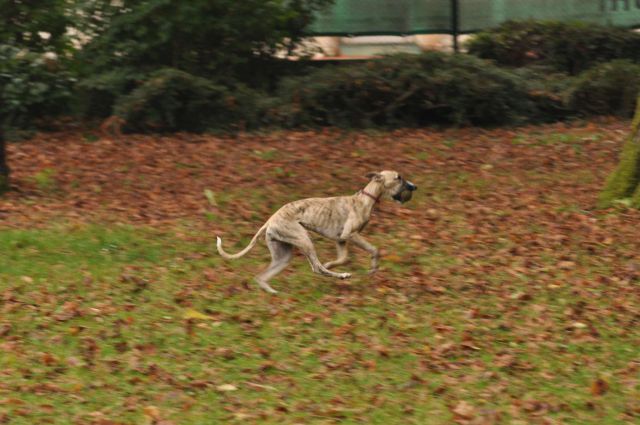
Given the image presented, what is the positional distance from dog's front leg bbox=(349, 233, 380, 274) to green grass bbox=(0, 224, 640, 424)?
0.18m

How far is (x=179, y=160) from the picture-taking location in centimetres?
1536

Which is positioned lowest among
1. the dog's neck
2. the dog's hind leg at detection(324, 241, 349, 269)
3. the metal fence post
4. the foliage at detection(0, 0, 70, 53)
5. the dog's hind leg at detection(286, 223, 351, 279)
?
the dog's hind leg at detection(324, 241, 349, 269)

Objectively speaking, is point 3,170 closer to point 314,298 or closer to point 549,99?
point 314,298

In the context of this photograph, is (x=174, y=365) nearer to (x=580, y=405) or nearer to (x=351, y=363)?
(x=351, y=363)

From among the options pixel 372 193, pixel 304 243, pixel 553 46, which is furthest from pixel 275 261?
pixel 553 46

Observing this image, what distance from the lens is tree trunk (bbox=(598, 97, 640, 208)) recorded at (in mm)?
12938

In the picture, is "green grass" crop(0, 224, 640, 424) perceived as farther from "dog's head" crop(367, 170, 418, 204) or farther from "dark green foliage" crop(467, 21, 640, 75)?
"dark green foliage" crop(467, 21, 640, 75)

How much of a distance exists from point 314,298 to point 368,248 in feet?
2.26

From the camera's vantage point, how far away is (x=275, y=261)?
10.2 m

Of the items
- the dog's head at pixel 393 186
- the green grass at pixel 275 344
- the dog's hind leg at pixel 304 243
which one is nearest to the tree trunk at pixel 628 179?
the green grass at pixel 275 344

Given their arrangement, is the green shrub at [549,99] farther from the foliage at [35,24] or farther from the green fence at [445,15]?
the foliage at [35,24]

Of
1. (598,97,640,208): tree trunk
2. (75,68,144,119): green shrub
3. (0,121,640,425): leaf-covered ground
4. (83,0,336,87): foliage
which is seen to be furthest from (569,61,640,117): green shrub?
(75,68,144,119): green shrub

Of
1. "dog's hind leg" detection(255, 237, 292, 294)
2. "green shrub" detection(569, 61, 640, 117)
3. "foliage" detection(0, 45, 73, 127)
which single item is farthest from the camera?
"green shrub" detection(569, 61, 640, 117)

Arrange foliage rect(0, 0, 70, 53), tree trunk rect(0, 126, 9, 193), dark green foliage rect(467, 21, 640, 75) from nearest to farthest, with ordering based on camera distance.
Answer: tree trunk rect(0, 126, 9, 193) < foliage rect(0, 0, 70, 53) < dark green foliage rect(467, 21, 640, 75)
